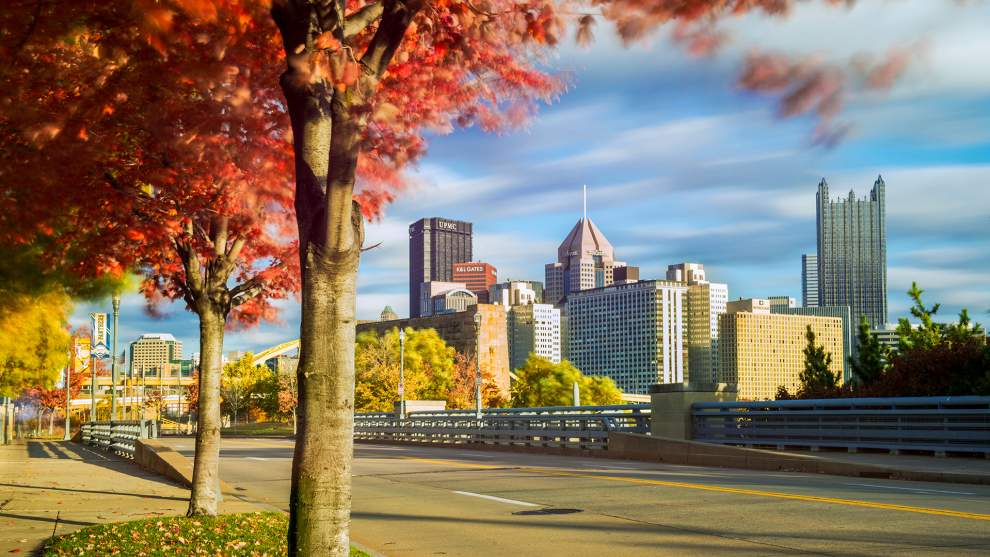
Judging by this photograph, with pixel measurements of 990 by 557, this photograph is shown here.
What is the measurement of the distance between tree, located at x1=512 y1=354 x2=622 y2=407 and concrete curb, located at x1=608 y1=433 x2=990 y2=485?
85598mm

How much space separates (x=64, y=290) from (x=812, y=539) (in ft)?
53.6

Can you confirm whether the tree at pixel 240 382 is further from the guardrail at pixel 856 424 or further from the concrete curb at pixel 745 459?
the guardrail at pixel 856 424

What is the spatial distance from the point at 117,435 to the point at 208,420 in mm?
23848

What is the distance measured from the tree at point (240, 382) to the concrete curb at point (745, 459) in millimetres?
108531

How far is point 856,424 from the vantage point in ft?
80.9

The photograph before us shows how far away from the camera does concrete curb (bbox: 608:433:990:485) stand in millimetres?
18328

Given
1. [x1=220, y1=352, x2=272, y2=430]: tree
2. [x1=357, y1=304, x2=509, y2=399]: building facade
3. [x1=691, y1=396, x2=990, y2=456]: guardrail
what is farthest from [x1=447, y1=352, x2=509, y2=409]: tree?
[x1=691, y1=396, x2=990, y2=456]: guardrail

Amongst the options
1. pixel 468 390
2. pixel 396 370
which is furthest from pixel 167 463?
pixel 468 390

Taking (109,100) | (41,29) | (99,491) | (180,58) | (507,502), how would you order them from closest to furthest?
(41,29) → (180,58) → (109,100) → (507,502) → (99,491)

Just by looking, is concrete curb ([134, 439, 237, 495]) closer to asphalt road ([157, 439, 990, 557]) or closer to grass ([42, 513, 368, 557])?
asphalt road ([157, 439, 990, 557])

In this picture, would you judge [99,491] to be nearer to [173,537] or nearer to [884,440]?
[173,537]

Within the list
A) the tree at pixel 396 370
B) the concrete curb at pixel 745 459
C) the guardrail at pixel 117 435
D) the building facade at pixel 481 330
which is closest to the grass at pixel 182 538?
the concrete curb at pixel 745 459

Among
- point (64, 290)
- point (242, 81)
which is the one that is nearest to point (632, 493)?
point (242, 81)

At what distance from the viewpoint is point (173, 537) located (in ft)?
36.9
